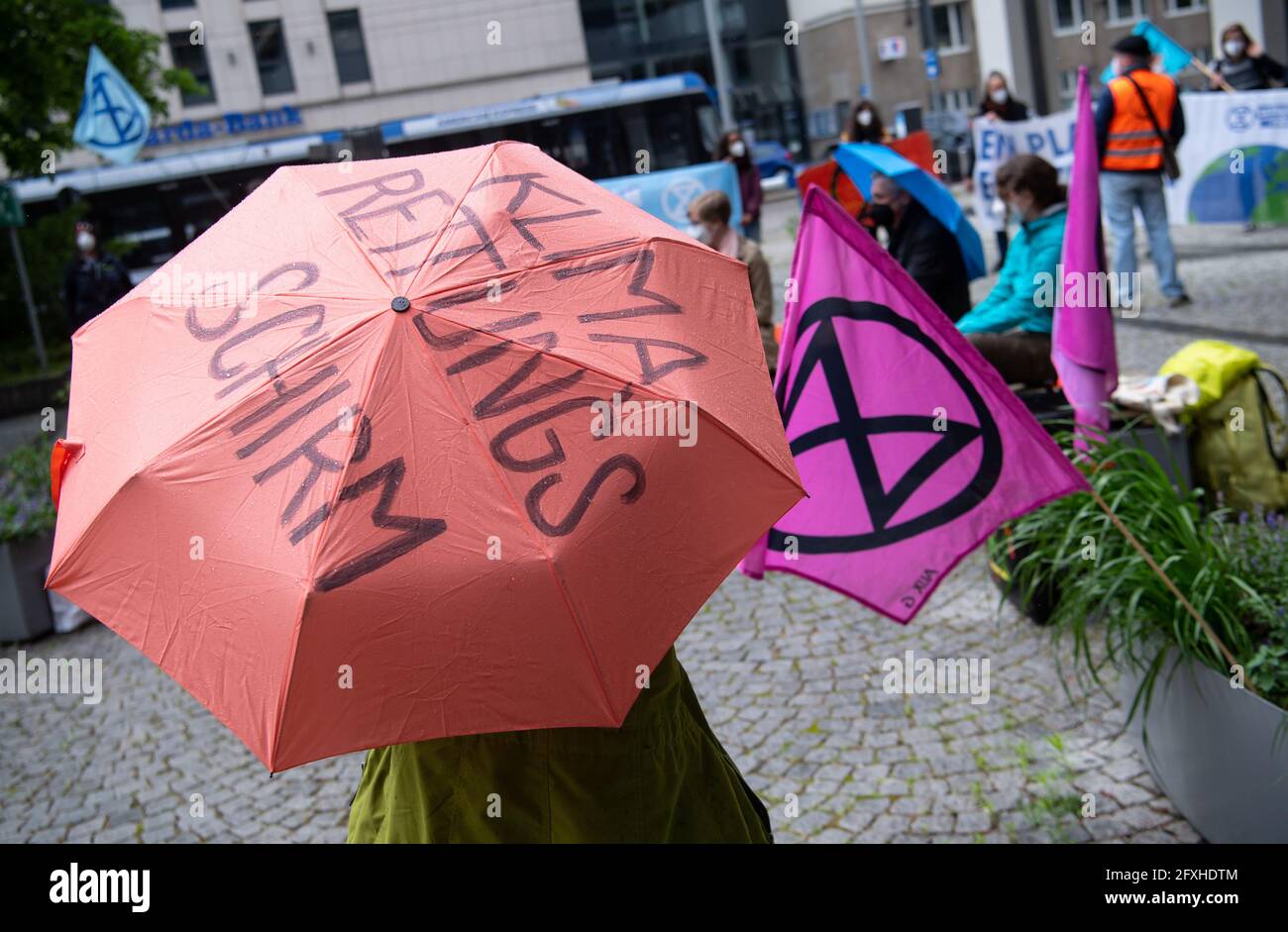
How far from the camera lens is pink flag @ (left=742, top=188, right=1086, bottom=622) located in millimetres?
3395

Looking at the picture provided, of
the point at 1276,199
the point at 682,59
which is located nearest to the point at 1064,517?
the point at 1276,199

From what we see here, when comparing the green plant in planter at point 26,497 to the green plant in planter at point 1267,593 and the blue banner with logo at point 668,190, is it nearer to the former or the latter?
the blue banner with logo at point 668,190

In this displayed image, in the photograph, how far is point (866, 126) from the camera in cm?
1204

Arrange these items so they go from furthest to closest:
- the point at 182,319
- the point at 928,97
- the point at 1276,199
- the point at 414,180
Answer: the point at 928,97 < the point at 1276,199 < the point at 414,180 < the point at 182,319

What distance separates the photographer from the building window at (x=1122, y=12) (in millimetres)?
37156

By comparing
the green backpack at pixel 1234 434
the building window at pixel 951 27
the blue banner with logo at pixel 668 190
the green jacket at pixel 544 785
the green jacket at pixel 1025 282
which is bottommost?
the green backpack at pixel 1234 434

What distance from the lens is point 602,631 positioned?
178 centimetres

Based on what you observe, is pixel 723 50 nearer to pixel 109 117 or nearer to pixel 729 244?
pixel 109 117

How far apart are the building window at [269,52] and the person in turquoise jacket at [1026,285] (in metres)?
40.1

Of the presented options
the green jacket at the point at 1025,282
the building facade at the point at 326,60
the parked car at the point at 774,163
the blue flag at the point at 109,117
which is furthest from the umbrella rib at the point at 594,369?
the building facade at the point at 326,60

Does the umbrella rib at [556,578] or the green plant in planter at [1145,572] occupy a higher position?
the umbrella rib at [556,578]

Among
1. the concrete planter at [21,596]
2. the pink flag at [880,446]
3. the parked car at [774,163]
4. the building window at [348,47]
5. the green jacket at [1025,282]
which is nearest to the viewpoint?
the pink flag at [880,446]

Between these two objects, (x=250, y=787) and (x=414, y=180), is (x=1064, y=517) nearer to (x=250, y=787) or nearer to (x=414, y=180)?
(x=414, y=180)
